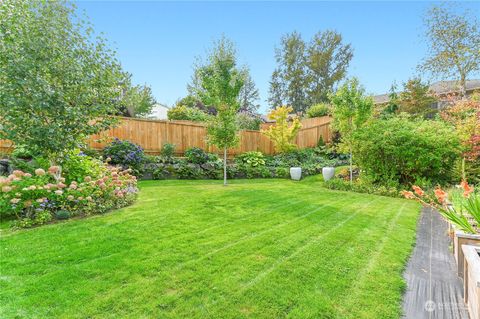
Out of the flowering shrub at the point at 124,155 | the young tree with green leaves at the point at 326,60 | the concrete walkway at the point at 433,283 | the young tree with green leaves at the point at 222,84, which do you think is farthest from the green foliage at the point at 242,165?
the young tree with green leaves at the point at 326,60

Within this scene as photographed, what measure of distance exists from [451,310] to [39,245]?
13.7 ft

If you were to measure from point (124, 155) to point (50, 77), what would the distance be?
3.87 m

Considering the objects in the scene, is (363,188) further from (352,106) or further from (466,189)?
(466,189)

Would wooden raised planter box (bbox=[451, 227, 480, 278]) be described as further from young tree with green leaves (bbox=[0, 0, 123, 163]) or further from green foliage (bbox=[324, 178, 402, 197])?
young tree with green leaves (bbox=[0, 0, 123, 163])

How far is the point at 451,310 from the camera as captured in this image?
86.3 inches

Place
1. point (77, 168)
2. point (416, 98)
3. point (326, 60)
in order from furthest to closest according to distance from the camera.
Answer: point (326, 60)
point (416, 98)
point (77, 168)

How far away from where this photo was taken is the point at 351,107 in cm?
941

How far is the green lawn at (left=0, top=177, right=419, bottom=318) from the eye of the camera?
6.69ft

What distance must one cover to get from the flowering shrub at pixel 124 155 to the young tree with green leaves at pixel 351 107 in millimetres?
7181

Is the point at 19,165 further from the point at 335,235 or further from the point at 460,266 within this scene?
the point at 460,266

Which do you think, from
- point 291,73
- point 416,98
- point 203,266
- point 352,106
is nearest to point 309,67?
point 291,73

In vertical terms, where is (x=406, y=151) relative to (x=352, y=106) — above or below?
below

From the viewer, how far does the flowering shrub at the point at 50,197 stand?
3.84 meters

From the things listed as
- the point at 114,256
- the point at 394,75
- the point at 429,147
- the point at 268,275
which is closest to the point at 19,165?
the point at 114,256
